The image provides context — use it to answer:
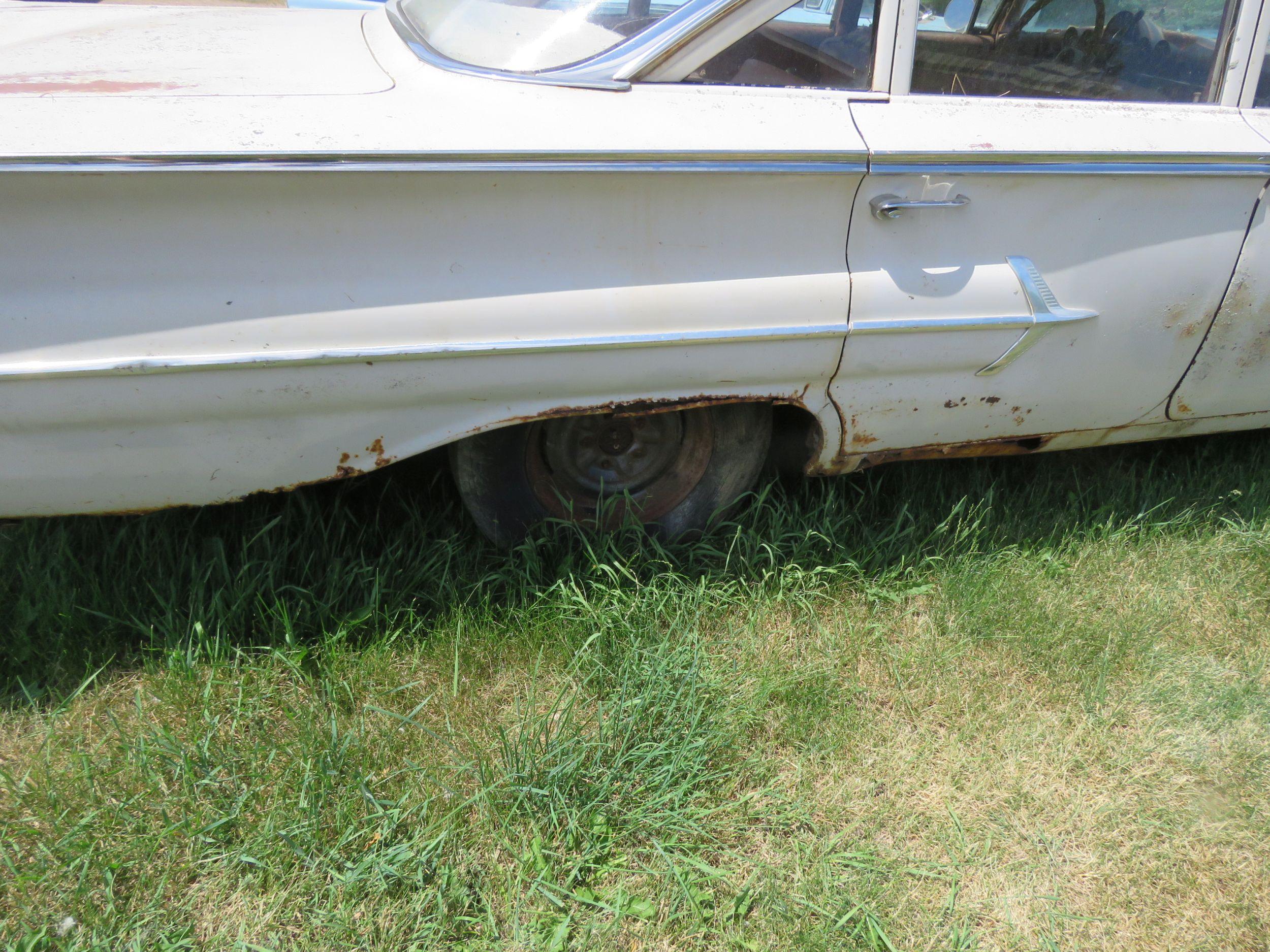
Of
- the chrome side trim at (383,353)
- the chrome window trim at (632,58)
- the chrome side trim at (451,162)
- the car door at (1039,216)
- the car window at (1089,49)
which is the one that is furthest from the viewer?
the car window at (1089,49)

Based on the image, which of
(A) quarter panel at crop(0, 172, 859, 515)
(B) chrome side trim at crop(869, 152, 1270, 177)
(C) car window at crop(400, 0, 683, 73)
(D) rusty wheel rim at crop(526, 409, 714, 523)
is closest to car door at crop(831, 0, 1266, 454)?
(B) chrome side trim at crop(869, 152, 1270, 177)

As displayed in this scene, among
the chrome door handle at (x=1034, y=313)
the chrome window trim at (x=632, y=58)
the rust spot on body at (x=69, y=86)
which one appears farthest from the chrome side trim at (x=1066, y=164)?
the rust spot on body at (x=69, y=86)

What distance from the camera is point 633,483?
2547 millimetres

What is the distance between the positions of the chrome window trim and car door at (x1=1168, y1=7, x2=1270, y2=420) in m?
1.40

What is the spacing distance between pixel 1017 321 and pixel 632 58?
109 cm

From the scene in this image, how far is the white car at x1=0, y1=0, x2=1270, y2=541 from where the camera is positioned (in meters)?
1.75

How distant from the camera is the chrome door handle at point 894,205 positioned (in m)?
2.05

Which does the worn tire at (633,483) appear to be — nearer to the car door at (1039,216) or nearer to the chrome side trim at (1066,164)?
the car door at (1039,216)

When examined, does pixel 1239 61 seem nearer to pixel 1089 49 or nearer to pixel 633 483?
pixel 1089 49

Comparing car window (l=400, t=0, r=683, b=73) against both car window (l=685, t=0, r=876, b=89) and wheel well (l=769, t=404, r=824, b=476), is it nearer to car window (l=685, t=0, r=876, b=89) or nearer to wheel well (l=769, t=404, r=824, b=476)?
car window (l=685, t=0, r=876, b=89)

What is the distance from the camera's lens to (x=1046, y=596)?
254 centimetres

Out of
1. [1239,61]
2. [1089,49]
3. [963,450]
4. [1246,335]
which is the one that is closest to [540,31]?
[1089,49]

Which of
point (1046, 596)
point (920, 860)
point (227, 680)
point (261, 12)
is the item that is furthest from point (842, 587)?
point (261, 12)

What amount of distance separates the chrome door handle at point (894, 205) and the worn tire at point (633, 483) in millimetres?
598
